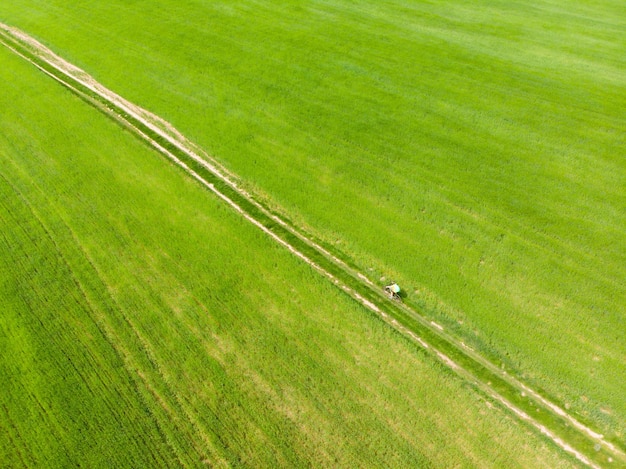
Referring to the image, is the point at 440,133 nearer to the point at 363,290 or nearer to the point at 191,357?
the point at 363,290

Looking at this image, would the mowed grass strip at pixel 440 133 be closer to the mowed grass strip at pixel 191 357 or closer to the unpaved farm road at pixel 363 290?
the unpaved farm road at pixel 363 290

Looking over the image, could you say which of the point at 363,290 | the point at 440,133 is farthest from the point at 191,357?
the point at 440,133

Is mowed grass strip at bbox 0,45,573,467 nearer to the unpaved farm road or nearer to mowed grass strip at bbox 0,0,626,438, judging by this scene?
the unpaved farm road

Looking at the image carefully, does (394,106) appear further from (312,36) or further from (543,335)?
(543,335)

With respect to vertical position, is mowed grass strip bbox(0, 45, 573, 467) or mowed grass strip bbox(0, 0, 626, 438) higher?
mowed grass strip bbox(0, 0, 626, 438)

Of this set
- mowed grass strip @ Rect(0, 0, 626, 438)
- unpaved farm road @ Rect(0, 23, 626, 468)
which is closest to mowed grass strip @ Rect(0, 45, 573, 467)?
unpaved farm road @ Rect(0, 23, 626, 468)

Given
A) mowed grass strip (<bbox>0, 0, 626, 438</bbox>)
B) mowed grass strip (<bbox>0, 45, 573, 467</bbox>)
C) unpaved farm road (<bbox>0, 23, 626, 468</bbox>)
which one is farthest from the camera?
mowed grass strip (<bbox>0, 0, 626, 438</bbox>)

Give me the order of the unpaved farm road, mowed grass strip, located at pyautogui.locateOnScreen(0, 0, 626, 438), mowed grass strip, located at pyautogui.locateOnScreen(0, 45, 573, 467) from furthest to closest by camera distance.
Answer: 1. mowed grass strip, located at pyautogui.locateOnScreen(0, 0, 626, 438)
2. the unpaved farm road
3. mowed grass strip, located at pyautogui.locateOnScreen(0, 45, 573, 467)
